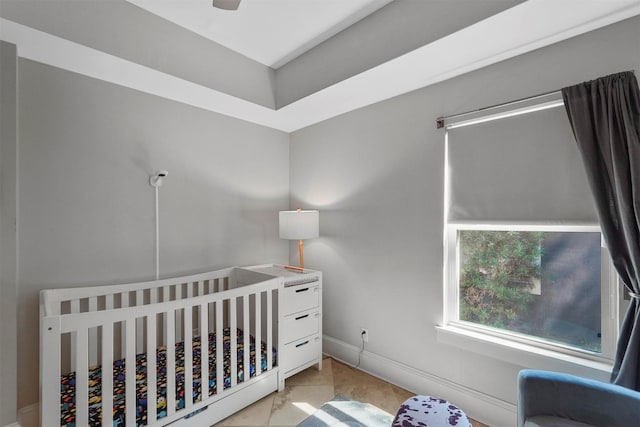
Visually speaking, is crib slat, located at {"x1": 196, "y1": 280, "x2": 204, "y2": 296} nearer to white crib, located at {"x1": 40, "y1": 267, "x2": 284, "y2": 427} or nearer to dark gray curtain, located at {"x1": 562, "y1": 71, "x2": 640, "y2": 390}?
white crib, located at {"x1": 40, "y1": 267, "x2": 284, "y2": 427}

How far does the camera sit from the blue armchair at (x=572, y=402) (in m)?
1.20

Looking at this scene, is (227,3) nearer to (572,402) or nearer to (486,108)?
(486,108)

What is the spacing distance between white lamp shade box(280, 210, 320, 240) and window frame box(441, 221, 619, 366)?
1.13 metres

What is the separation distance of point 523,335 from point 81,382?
243 cm

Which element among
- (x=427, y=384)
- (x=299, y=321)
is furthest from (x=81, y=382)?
(x=427, y=384)

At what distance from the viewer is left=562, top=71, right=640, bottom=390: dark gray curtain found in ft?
4.45

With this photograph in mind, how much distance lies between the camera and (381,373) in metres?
2.42

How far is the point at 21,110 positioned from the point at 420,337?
3024mm

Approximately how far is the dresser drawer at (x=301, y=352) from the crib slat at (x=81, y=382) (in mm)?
1220

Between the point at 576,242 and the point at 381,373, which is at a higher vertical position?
the point at 576,242

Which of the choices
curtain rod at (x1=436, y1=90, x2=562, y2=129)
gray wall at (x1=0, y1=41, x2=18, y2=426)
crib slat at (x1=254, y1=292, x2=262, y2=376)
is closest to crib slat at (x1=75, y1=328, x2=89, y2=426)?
gray wall at (x1=0, y1=41, x2=18, y2=426)

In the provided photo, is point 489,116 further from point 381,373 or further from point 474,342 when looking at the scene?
point 381,373

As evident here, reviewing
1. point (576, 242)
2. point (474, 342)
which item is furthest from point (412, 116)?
point (474, 342)

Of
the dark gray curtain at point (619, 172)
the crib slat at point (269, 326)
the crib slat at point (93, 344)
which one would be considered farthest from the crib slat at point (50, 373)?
the dark gray curtain at point (619, 172)
